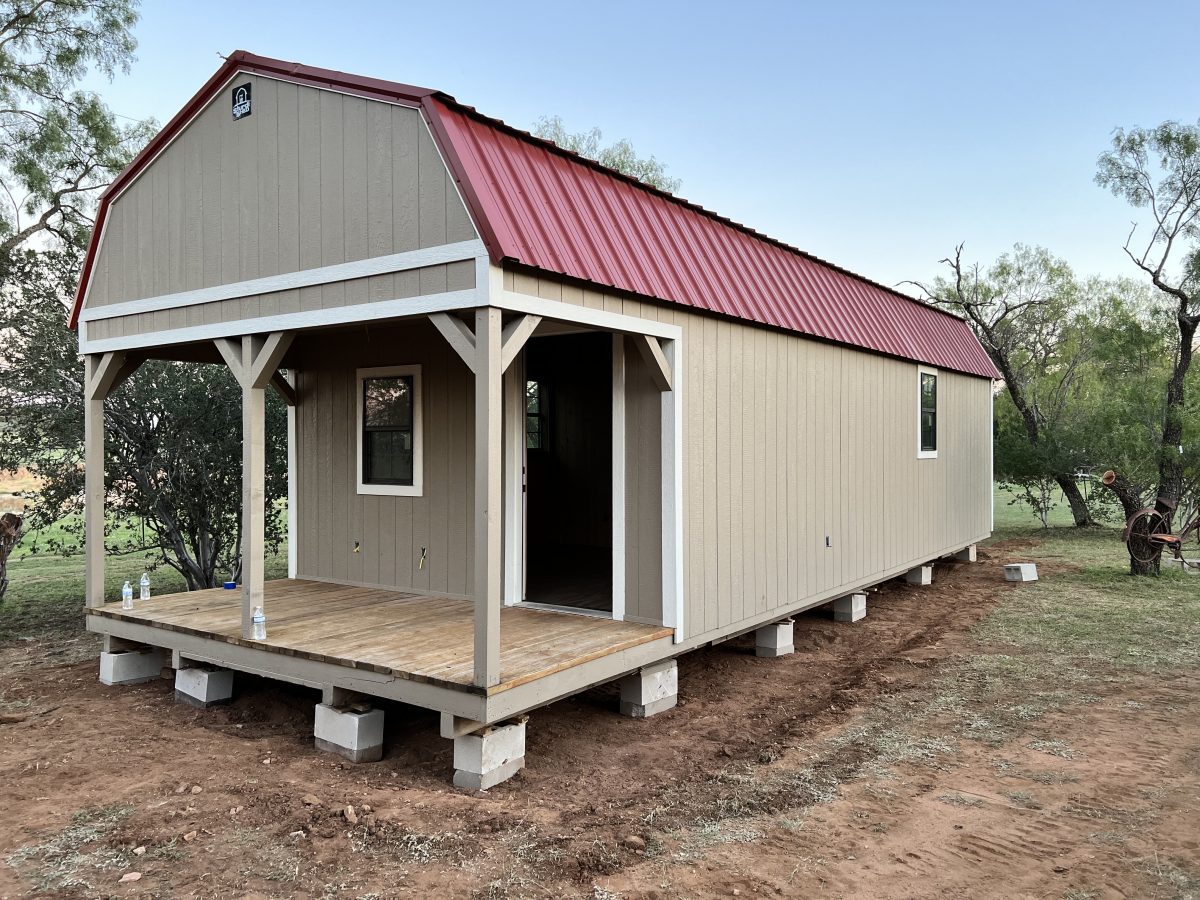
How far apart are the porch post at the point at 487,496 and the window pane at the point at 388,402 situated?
2.71 metres

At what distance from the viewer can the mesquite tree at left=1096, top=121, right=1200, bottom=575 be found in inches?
448

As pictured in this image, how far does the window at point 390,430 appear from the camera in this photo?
6.54m

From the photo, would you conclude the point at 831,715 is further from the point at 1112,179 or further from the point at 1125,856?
the point at 1112,179

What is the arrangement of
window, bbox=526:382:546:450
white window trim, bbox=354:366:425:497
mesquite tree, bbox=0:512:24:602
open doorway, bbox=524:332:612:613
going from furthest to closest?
window, bbox=526:382:546:450
open doorway, bbox=524:332:612:613
mesquite tree, bbox=0:512:24:602
white window trim, bbox=354:366:425:497

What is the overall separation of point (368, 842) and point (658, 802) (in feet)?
4.41

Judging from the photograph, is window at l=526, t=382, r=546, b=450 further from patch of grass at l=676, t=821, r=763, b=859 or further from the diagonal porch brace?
patch of grass at l=676, t=821, r=763, b=859

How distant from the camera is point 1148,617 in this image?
8.27 m

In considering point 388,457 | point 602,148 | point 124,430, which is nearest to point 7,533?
point 124,430

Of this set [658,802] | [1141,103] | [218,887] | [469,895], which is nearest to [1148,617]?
[658,802]

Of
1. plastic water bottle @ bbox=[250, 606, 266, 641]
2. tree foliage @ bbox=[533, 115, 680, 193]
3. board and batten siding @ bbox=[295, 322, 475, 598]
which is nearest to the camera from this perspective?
plastic water bottle @ bbox=[250, 606, 266, 641]

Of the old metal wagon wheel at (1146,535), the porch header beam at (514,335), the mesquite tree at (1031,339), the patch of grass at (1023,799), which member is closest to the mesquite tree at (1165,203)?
the old metal wagon wheel at (1146,535)

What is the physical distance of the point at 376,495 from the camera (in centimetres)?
677

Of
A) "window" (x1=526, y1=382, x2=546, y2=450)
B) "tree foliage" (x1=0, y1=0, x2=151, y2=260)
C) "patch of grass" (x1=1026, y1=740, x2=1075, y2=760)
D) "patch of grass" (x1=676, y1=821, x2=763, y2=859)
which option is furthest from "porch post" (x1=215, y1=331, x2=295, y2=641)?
"tree foliage" (x1=0, y1=0, x2=151, y2=260)

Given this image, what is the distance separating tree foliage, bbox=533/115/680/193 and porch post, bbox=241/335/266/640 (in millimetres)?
20469
